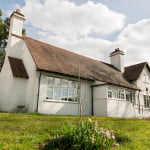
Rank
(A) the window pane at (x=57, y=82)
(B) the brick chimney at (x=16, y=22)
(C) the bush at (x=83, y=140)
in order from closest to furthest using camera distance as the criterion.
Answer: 1. (C) the bush at (x=83, y=140)
2. (A) the window pane at (x=57, y=82)
3. (B) the brick chimney at (x=16, y=22)

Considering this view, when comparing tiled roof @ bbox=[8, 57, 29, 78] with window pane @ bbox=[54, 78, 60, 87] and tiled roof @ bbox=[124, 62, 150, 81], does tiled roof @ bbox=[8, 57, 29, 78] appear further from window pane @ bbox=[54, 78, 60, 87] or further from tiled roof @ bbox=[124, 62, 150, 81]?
tiled roof @ bbox=[124, 62, 150, 81]

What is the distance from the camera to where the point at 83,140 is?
3551 millimetres

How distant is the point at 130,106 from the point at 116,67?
29.7 feet

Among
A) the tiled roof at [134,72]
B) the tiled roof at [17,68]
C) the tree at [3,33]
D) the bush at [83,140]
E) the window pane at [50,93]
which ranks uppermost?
the tree at [3,33]

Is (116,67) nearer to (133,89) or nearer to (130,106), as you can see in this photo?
(133,89)

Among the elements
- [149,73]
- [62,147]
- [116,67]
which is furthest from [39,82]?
[149,73]

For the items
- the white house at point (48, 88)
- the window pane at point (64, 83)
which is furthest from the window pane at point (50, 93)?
the window pane at point (64, 83)

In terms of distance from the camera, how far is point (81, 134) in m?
3.67

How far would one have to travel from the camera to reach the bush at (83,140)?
3.54m

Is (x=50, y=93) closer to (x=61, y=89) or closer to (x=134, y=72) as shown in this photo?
Answer: (x=61, y=89)

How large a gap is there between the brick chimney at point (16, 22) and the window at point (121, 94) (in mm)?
11465

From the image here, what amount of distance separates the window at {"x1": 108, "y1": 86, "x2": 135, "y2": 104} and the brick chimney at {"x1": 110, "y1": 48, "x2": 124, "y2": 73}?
257 inches

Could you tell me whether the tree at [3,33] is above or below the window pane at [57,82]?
above

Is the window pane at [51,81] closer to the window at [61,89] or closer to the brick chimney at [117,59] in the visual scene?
the window at [61,89]
